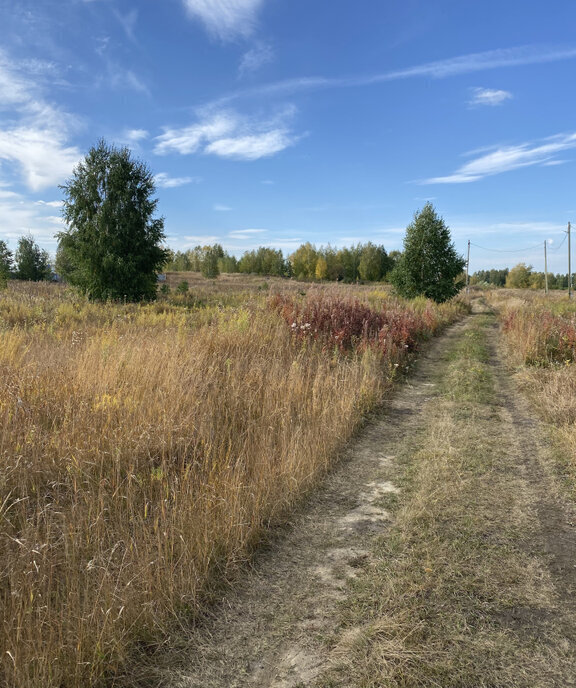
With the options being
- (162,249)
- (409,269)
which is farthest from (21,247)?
(409,269)

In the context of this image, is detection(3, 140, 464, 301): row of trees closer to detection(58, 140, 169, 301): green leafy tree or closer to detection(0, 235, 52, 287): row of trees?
detection(58, 140, 169, 301): green leafy tree

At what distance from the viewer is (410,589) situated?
2.43 m

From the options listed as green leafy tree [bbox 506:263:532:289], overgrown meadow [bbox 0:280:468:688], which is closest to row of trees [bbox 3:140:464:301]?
overgrown meadow [bbox 0:280:468:688]

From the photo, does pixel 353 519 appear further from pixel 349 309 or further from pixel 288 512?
pixel 349 309

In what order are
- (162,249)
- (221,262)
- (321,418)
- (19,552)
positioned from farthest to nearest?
1. (221,262)
2. (162,249)
3. (321,418)
4. (19,552)

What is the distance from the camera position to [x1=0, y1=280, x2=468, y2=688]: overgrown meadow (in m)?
2.10

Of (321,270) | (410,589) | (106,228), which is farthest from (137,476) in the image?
(321,270)

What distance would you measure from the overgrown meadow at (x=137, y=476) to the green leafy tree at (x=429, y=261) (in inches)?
669

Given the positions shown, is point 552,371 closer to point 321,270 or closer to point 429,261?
point 429,261

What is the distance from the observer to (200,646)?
2113 mm

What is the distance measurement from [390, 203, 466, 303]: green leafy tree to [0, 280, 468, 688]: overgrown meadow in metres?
17.0

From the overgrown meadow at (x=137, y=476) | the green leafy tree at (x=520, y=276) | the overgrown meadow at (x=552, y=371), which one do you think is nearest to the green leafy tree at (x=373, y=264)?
the green leafy tree at (x=520, y=276)

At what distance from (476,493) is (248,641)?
7.62 ft

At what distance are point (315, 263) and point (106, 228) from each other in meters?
64.4
